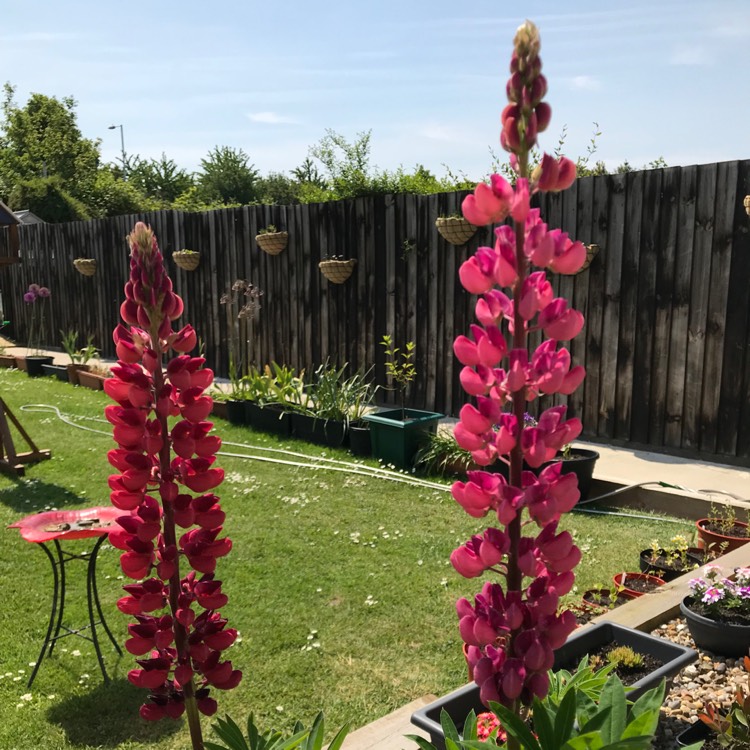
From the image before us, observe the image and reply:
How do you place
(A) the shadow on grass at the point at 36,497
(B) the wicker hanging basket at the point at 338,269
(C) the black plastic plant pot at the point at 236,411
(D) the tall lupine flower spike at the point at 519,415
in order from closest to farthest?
(D) the tall lupine flower spike at the point at 519,415 < (A) the shadow on grass at the point at 36,497 < (C) the black plastic plant pot at the point at 236,411 < (B) the wicker hanging basket at the point at 338,269

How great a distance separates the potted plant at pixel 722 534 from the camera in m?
4.22

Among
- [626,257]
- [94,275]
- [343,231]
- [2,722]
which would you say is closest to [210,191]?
[94,275]

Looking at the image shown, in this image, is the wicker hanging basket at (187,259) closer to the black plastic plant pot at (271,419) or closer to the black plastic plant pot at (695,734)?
the black plastic plant pot at (271,419)

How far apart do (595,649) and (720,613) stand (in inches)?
23.2

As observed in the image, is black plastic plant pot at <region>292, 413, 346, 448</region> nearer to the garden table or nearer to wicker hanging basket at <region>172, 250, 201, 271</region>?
the garden table

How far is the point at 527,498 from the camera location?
961mm

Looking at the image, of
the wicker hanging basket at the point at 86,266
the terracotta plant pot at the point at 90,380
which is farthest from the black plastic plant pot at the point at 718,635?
the wicker hanging basket at the point at 86,266

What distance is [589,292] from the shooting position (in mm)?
6715

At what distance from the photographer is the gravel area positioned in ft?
8.22

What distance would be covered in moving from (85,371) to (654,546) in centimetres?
964

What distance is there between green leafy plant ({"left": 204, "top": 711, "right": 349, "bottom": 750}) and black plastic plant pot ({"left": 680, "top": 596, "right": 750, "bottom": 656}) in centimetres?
213

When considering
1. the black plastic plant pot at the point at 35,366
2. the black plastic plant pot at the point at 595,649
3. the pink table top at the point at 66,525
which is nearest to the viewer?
the black plastic plant pot at the point at 595,649

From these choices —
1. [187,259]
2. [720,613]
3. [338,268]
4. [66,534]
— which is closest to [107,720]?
[66,534]

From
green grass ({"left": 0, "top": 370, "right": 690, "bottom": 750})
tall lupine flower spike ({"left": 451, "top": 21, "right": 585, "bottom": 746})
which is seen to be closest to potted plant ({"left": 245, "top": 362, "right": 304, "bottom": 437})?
green grass ({"left": 0, "top": 370, "right": 690, "bottom": 750})
